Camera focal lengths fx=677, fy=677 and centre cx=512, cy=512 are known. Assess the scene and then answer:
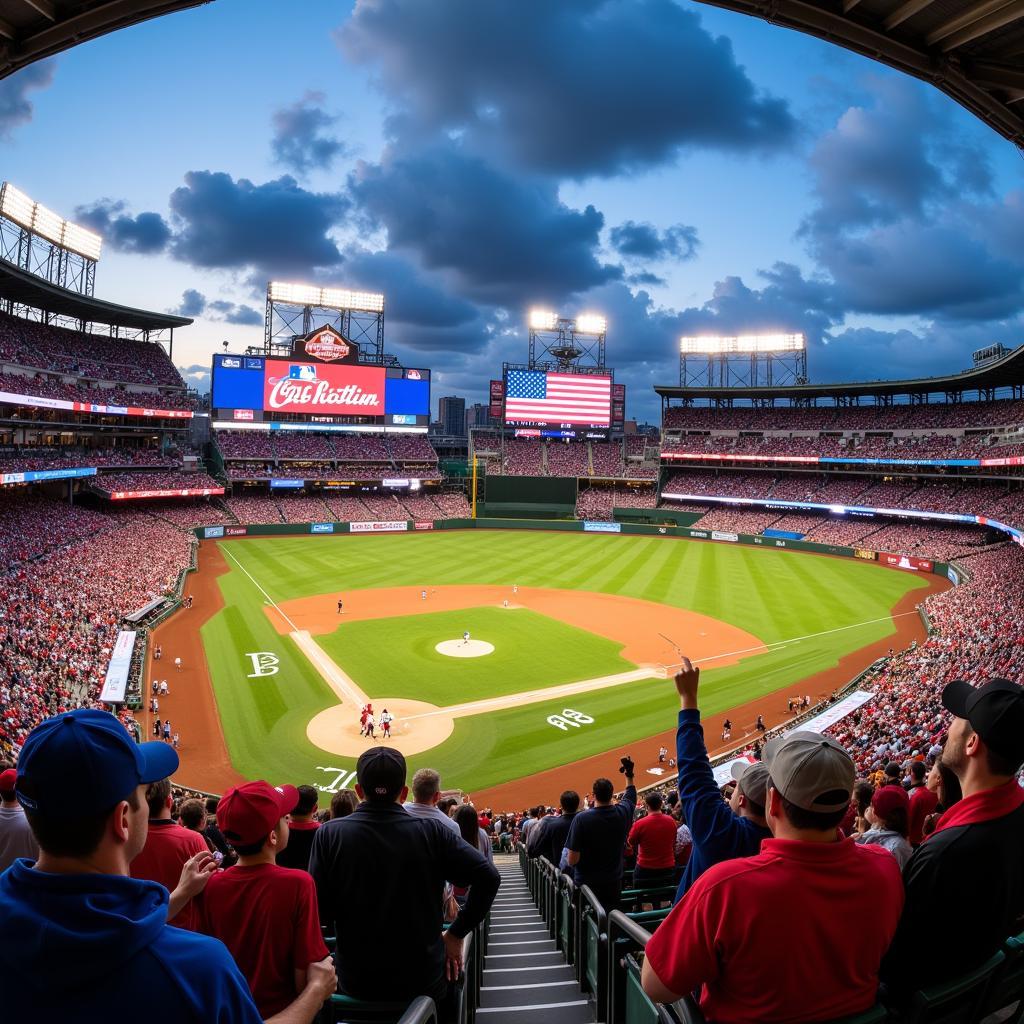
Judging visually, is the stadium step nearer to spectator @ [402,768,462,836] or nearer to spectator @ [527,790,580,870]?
spectator @ [527,790,580,870]

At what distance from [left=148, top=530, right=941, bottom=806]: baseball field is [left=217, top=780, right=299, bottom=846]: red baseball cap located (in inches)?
623

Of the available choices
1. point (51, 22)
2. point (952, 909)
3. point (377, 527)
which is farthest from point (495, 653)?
point (377, 527)

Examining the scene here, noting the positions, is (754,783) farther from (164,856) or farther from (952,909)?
(164,856)

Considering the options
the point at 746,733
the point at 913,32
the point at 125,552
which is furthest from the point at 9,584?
the point at 913,32

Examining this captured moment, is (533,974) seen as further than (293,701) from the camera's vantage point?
No

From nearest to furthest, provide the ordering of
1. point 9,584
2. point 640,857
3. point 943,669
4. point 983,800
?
point 983,800 → point 640,857 → point 943,669 → point 9,584

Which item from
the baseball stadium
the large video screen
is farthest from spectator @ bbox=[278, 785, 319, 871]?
the large video screen

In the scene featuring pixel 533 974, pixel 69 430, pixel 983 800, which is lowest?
pixel 533 974

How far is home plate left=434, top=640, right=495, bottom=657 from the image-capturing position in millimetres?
29531

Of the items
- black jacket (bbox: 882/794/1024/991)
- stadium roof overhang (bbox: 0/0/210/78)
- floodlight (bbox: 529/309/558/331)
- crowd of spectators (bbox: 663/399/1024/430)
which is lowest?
black jacket (bbox: 882/794/1024/991)

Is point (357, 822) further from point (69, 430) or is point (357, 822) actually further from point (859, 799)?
point (69, 430)

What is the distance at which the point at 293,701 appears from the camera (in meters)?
23.8

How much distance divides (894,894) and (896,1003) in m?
0.61

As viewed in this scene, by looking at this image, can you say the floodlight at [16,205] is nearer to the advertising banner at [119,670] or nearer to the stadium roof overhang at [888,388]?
the advertising banner at [119,670]
